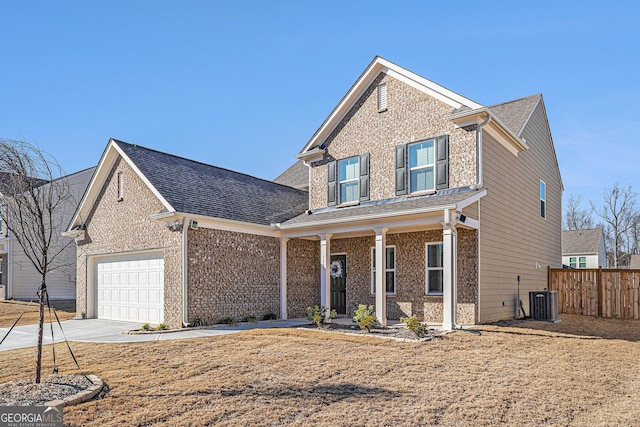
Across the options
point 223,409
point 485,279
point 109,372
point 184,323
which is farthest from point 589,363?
point 184,323

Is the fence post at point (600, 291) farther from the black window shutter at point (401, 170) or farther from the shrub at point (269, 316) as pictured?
the shrub at point (269, 316)

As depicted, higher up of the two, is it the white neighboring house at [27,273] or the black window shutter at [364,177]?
the black window shutter at [364,177]

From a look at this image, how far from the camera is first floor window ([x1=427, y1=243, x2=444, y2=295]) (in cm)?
1309

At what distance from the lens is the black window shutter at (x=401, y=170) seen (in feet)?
45.3

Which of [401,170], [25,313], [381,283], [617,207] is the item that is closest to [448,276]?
[381,283]

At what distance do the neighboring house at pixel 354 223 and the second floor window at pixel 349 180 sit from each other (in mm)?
41

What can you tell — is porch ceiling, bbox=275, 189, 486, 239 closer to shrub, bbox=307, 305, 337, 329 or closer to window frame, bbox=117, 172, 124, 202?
shrub, bbox=307, 305, 337, 329

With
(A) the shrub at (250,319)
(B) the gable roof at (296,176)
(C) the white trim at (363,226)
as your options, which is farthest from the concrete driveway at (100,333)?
Result: (B) the gable roof at (296,176)

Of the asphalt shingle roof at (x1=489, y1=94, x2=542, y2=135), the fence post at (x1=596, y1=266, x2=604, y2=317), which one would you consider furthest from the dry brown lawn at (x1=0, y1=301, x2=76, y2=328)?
the fence post at (x1=596, y1=266, x2=604, y2=317)

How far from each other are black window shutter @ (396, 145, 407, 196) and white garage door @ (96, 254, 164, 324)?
7.62 meters

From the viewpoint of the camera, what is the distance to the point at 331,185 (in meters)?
15.7

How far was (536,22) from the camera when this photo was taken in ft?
39.2

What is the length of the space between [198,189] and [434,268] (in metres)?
7.82

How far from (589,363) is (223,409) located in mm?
6433
